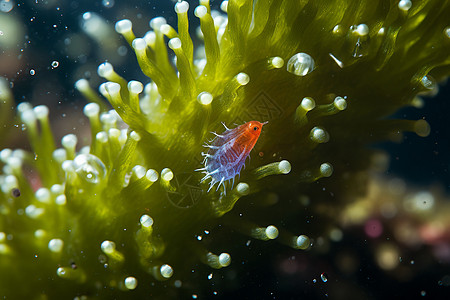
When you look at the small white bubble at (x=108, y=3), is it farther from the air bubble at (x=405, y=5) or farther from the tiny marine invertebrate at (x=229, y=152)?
the air bubble at (x=405, y=5)

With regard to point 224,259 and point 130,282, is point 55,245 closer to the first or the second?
point 130,282

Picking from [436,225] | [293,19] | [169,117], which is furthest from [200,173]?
[436,225]

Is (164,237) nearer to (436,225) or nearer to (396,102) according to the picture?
(396,102)

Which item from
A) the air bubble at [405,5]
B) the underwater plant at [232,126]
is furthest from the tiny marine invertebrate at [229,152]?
the air bubble at [405,5]

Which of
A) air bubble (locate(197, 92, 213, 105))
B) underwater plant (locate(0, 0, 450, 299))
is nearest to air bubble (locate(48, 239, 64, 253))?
underwater plant (locate(0, 0, 450, 299))

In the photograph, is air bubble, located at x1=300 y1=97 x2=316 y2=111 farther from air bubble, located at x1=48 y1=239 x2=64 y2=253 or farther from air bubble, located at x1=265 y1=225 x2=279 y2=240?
air bubble, located at x1=48 y1=239 x2=64 y2=253

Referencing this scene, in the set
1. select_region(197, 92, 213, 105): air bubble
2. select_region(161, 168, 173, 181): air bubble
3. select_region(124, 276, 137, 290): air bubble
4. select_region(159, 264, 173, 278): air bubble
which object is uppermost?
select_region(197, 92, 213, 105): air bubble
